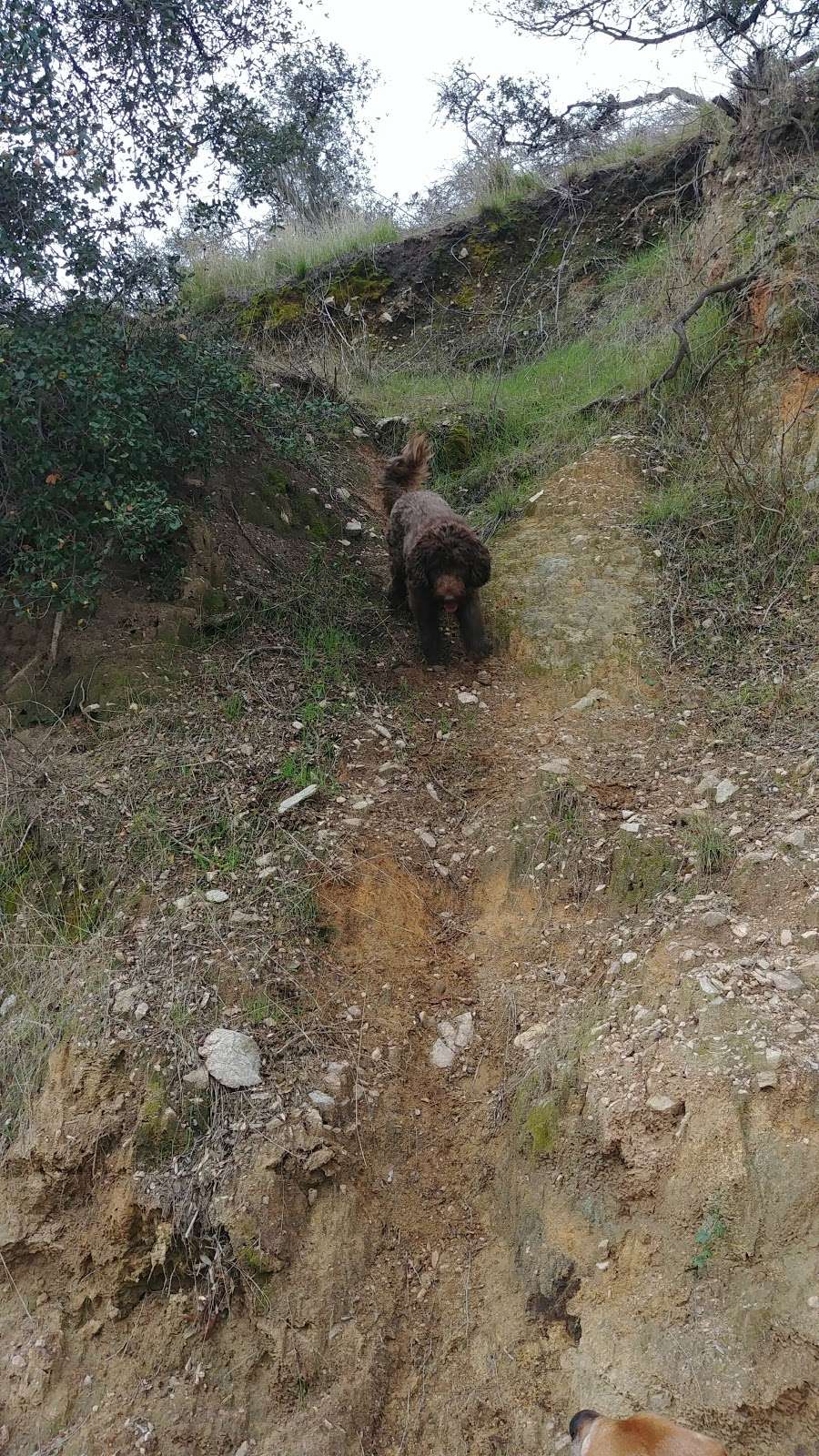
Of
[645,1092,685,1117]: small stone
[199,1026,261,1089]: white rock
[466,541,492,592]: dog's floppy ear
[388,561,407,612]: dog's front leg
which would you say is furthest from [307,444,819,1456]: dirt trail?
[388,561,407,612]: dog's front leg

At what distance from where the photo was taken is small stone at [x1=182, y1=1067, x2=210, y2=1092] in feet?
12.2

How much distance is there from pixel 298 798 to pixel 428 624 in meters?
1.62

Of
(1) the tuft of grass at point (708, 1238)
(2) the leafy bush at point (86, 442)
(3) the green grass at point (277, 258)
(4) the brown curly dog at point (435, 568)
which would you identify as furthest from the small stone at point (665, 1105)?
(3) the green grass at point (277, 258)

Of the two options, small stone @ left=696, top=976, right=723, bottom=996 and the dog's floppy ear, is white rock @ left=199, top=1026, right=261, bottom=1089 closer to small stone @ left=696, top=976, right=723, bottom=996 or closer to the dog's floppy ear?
small stone @ left=696, top=976, right=723, bottom=996

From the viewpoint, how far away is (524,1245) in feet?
11.2

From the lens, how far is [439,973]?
4320 mm

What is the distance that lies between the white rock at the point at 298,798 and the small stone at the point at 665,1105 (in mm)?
2260

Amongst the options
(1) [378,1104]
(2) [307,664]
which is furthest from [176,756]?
(1) [378,1104]

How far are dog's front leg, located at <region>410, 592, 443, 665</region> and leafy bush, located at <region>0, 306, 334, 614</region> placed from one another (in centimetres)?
150

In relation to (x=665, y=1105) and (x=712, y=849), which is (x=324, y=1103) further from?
(x=712, y=849)

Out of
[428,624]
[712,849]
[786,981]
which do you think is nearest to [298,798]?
[428,624]

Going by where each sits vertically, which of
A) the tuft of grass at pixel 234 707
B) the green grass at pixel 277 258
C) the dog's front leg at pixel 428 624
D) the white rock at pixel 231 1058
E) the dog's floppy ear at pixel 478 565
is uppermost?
the green grass at pixel 277 258

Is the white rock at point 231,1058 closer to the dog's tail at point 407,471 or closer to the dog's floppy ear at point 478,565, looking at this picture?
the dog's floppy ear at point 478,565

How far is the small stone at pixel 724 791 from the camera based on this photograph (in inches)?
178
